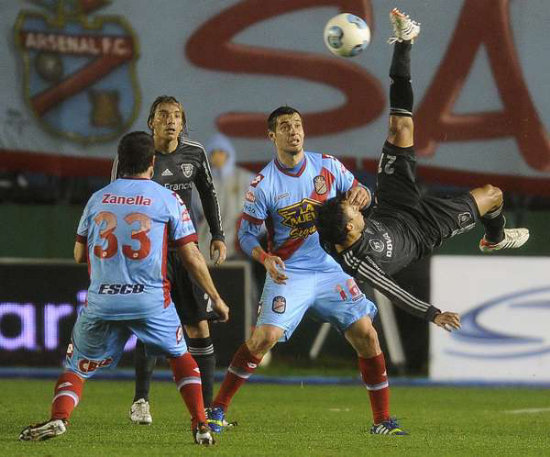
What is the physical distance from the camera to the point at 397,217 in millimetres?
8297

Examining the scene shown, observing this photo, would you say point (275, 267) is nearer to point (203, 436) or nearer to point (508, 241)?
point (203, 436)

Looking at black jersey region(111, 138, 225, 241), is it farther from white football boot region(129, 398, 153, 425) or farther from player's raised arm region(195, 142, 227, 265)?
white football boot region(129, 398, 153, 425)

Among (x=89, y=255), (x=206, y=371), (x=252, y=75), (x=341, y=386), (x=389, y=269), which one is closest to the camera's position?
(x=89, y=255)

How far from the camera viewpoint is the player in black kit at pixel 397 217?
7.67 metres

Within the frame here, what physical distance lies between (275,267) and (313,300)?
1.22ft

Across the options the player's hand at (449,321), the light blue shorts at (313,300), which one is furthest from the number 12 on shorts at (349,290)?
the player's hand at (449,321)

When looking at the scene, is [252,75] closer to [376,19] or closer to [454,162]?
[376,19]

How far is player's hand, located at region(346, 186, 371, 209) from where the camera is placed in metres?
7.92

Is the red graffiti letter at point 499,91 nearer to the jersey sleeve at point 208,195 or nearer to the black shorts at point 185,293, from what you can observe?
the jersey sleeve at point 208,195

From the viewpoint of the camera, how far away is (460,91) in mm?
12828

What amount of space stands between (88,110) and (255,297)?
8.48 feet

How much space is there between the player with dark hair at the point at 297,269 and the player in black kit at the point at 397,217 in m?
0.25

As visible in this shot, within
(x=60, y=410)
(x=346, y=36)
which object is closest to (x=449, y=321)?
(x=60, y=410)

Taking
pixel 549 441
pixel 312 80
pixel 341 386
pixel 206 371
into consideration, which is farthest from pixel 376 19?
pixel 549 441
